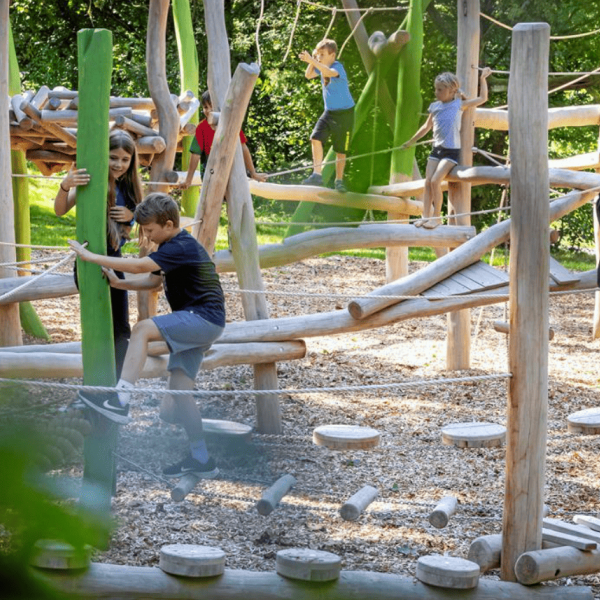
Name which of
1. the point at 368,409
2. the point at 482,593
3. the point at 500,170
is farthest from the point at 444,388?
the point at 482,593

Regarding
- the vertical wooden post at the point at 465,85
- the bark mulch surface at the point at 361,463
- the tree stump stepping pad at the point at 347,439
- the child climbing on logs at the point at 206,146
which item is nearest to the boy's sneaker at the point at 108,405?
the bark mulch surface at the point at 361,463

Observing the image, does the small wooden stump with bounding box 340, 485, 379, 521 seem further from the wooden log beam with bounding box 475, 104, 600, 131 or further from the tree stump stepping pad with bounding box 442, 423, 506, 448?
the wooden log beam with bounding box 475, 104, 600, 131

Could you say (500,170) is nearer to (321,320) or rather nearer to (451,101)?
(451,101)

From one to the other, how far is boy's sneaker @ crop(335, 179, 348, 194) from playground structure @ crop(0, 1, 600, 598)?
149mm

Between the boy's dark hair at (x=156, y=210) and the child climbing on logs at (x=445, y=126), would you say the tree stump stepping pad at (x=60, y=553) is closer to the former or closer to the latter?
the boy's dark hair at (x=156, y=210)

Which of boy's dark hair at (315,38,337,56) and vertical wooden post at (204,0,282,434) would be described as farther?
boy's dark hair at (315,38,337,56)

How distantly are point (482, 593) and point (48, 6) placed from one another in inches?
595

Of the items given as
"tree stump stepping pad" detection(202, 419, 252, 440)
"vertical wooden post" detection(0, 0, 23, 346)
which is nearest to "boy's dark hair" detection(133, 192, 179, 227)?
"tree stump stepping pad" detection(202, 419, 252, 440)

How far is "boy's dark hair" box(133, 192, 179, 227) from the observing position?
3820mm

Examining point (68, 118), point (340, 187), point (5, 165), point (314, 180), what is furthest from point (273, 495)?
point (314, 180)

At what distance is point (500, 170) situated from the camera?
661cm

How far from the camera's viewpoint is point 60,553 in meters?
0.44

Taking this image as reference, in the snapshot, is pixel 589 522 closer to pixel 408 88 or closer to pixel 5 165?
pixel 5 165

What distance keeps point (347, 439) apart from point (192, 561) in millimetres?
1667
